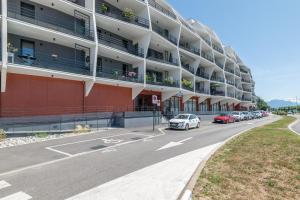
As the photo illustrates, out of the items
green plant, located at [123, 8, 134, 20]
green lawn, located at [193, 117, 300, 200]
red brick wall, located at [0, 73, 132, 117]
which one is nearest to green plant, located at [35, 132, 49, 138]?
red brick wall, located at [0, 73, 132, 117]

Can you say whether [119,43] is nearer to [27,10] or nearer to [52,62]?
[52,62]

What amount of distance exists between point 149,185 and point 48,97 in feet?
52.8

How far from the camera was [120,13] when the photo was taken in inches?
1117

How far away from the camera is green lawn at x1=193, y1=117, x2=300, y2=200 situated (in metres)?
5.70

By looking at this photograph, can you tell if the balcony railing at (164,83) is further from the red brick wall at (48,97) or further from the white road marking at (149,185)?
the white road marking at (149,185)

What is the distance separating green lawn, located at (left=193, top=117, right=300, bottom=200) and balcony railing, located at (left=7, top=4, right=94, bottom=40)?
54.0 ft

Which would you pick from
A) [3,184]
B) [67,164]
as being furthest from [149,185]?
[3,184]

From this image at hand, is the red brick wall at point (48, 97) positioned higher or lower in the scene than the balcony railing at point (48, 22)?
lower

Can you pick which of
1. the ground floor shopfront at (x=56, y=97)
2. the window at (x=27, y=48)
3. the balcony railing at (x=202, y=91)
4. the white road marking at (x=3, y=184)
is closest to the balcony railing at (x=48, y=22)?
the window at (x=27, y=48)

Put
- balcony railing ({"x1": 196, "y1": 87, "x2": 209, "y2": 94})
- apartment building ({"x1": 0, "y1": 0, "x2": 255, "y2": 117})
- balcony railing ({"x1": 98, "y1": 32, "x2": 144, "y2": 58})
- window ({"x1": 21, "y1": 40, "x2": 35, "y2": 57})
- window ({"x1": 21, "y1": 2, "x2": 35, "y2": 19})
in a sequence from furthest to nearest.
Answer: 1. balcony railing ({"x1": 196, "y1": 87, "x2": 209, "y2": 94})
2. balcony railing ({"x1": 98, "y1": 32, "x2": 144, "y2": 58})
3. window ({"x1": 21, "y1": 2, "x2": 35, "y2": 19})
4. window ({"x1": 21, "y1": 40, "x2": 35, "y2": 57})
5. apartment building ({"x1": 0, "y1": 0, "x2": 255, "y2": 117})

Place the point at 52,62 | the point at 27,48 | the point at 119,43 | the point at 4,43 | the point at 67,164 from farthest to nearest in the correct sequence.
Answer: the point at 119,43, the point at 52,62, the point at 27,48, the point at 4,43, the point at 67,164

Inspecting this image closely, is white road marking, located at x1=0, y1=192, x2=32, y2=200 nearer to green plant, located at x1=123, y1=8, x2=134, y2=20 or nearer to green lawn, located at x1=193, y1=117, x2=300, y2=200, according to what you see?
green lawn, located at x1=193, y1=117, x2=300, y2=200

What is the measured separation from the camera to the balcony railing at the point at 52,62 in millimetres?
16636

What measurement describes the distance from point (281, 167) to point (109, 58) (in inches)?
867
